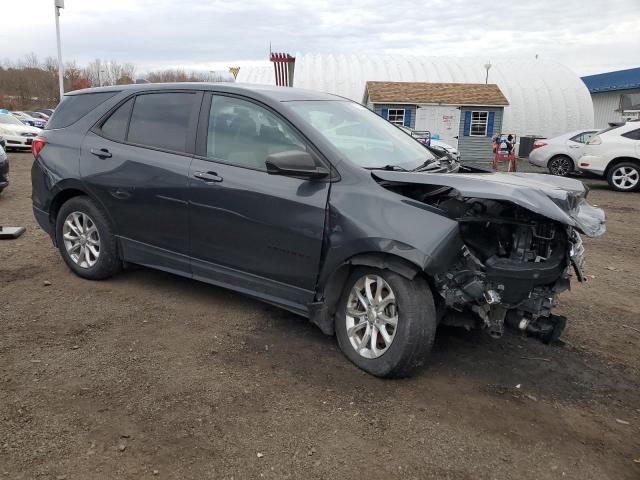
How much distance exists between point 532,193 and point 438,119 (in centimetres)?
2141

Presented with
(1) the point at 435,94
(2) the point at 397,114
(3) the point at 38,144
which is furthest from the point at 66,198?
(1) the point at 435,94

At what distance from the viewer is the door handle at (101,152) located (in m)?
4.72

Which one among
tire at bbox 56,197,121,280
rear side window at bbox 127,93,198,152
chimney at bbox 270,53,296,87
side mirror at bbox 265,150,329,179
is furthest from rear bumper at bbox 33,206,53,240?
chimney at bbox 270,53,296,87

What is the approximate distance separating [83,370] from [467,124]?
22629mm

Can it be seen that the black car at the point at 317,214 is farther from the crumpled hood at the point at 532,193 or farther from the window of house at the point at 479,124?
the window of house at the point at 479,124

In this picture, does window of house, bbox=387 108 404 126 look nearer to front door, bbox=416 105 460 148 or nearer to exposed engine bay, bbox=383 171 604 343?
front door, bbox=416 105 460 148

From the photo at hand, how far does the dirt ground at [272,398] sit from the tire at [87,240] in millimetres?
222

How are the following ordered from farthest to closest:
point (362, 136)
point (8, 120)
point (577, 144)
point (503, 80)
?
1. point (503, 80)
2. point (8, 120)
3. point (577, 144)
4. point (362, 136)

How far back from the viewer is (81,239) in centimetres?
502

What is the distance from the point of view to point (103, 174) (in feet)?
15.5

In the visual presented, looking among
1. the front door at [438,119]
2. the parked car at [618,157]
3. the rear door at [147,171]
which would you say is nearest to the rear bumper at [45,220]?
the rear door at [147,171]

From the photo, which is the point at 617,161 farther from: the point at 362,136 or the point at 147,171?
the point at 147,171

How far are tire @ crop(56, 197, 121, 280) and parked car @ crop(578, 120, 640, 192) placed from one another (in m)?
12.0

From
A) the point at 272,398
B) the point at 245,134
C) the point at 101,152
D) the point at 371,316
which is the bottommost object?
the point at 272,398
